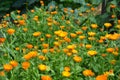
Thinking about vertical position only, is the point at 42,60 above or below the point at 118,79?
above

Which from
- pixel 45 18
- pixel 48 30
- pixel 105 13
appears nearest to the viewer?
pixel 48 30

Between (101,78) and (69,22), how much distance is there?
1.60 meters

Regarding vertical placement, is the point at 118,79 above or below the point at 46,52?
below

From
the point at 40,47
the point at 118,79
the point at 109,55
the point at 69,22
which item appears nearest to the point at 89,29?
the point at 69,22

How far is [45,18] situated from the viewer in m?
4.38

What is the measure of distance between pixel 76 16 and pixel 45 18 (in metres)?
0.63

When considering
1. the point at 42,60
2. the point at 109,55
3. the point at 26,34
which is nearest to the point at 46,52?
the point at 42,60

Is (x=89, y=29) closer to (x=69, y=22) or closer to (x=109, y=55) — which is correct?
(x=69, y=22)

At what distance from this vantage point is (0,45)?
3260 millimetres

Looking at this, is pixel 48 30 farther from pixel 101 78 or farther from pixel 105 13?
pixel 101 78

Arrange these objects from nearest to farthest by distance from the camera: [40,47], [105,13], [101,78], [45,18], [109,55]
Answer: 1. [101,78]
2. [109,55]
3. [40,47]
4. [45,18]
5. [105,13]

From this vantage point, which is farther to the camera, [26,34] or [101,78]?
[26,34]

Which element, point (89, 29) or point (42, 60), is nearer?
point (42, 60)

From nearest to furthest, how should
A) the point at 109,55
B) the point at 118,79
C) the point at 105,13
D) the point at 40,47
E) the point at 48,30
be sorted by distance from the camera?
the point at 118,79, the point at 109,55, the point at 40,47, the point at 48,30, the point at 105,13
